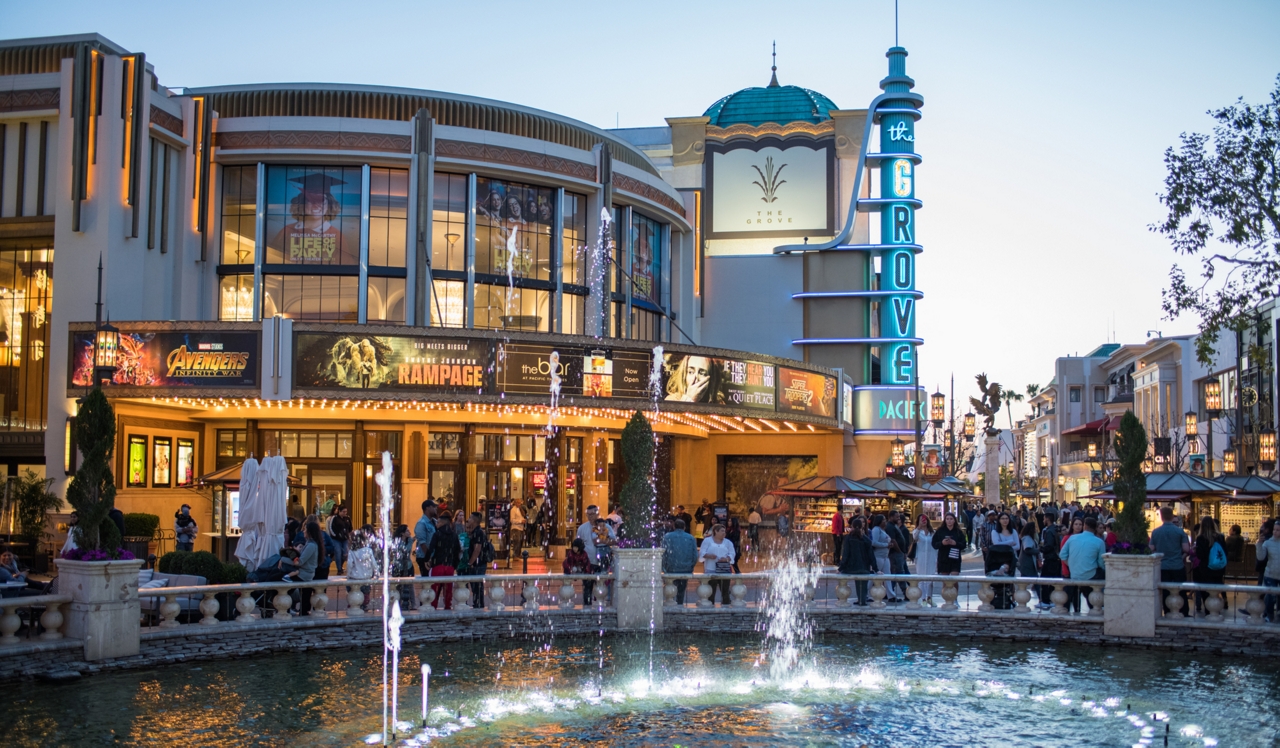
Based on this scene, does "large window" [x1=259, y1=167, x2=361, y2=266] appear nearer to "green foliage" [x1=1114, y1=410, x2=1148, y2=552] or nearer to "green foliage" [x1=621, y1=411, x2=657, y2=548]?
"green foliage" [x1=621, y1=411, x2=657, y2=548]

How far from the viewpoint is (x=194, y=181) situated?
32.1 meters

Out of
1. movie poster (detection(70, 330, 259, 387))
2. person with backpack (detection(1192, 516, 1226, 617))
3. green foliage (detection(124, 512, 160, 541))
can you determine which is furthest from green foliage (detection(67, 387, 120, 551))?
person with backpack (detection(1192, 516, 1226, 617))

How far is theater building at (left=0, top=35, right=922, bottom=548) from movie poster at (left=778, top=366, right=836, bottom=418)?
12 centimetres

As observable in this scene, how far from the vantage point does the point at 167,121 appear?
3070 centimetres

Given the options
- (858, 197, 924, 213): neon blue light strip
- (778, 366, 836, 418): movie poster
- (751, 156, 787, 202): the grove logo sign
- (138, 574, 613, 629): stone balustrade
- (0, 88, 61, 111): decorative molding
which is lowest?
(138, 574, 613, 629): stone balustrade

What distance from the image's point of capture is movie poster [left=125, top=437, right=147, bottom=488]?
2955 cm

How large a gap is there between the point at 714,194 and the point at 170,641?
3685 cm

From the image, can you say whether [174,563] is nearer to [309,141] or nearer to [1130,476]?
[1130,476]

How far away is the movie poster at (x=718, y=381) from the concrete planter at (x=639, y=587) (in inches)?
450

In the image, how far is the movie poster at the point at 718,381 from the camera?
31.3m

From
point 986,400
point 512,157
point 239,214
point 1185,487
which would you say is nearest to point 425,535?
point 512,157

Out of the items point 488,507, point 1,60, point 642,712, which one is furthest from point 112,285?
point 642,712

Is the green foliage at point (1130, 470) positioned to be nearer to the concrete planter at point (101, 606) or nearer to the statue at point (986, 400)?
the concrete planter at point (101, 606)

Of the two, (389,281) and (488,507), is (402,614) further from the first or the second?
(389,281)
